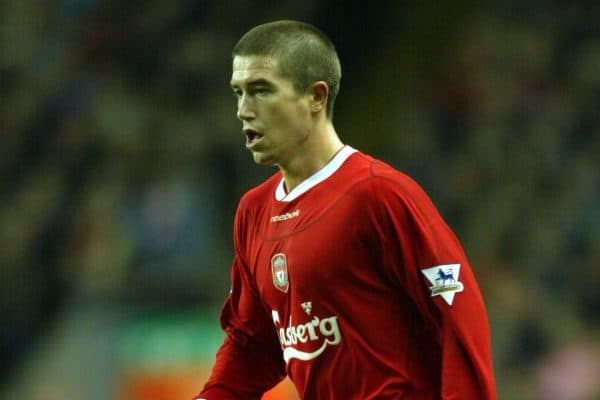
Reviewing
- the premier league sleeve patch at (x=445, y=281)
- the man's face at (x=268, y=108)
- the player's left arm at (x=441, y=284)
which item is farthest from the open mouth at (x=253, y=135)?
the premier league sleeve patch at (x=445, y=281)

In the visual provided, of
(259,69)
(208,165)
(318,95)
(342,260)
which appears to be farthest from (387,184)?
(208,165)

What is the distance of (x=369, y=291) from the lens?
3.39 m

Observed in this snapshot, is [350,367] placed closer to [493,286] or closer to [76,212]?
[493,286]

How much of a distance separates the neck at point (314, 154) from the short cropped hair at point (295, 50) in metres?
0.14

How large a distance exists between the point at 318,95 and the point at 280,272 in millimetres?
515

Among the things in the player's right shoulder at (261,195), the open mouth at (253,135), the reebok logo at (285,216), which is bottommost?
the reebok logo at (285,216)

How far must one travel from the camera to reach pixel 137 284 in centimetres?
820

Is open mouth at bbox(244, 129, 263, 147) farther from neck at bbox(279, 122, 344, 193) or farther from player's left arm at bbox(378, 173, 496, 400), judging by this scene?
player's left arm at bbox(378, 173, 496, 400)

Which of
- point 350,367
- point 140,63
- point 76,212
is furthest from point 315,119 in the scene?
point 140,63

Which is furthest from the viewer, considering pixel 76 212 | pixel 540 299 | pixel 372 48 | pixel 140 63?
pixel 372 48

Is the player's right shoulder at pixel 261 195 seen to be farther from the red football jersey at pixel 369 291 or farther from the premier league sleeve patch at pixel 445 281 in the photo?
the premier league sleeve patch at pixel 445 281

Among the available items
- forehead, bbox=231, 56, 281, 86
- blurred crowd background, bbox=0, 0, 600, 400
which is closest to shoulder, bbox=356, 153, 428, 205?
forehead, bbox=231, 56, 281, 86

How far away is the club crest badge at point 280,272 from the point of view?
3520 millimetres

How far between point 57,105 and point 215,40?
4.33 feet
